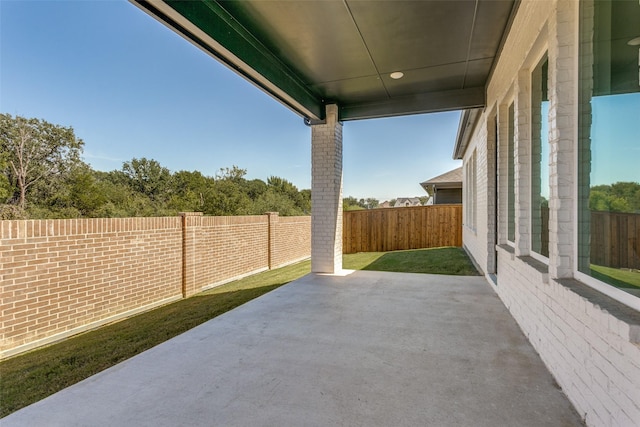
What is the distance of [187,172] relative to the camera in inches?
789

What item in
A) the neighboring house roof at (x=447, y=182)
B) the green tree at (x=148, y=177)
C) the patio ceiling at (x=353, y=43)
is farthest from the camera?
the green tree at (x=148, y=177)

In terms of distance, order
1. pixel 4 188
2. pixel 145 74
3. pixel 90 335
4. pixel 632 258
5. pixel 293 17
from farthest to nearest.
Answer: pixel 145 74 → pixel 4 188 → pixel 90 335 → pixel 293 17 → pixel 632 258

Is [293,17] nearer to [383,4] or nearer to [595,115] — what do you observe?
[383,4]

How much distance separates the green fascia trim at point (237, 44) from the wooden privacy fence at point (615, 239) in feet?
11.8

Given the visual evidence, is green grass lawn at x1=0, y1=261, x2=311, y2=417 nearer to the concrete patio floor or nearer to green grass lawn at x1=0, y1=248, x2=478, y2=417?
green grass lawn at x1=0, y1=248, x2=478, y2=417

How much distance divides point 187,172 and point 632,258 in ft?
70.1

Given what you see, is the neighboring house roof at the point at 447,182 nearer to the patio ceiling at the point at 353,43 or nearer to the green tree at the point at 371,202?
the patio ceiling at the point at 353,43

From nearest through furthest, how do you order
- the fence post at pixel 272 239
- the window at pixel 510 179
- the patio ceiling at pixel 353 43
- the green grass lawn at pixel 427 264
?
1. the patio ceiling at pixel 353 43
2. the window at pixel 510 179
3. the green grass lawn at pixel 427 264
4. the fence post at pixel 272 239

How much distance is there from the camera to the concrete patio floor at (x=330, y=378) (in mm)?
1858

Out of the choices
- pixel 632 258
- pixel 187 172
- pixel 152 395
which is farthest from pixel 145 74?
pixel 632 258

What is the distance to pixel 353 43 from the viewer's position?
3.85m

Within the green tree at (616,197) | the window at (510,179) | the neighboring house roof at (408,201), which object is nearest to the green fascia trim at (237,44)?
the window at (510,179)

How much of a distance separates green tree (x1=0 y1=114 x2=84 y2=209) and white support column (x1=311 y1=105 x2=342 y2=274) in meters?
10.4

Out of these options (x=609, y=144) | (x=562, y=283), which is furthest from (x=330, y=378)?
(x=609, y=144)
